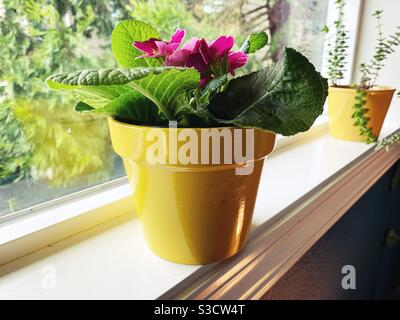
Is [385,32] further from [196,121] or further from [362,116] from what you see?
[196,121]

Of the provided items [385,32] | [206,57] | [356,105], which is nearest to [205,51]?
[206,57]

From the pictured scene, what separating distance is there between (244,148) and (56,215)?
299mm

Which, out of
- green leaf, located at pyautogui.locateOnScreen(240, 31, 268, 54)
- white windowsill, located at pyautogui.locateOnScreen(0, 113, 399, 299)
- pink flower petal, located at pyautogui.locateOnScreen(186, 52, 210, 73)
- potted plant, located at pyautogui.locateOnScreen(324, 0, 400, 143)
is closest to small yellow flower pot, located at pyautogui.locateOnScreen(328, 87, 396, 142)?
potted plant, located at pyautogui.locateOnScreen(324, 0, 400, 143)

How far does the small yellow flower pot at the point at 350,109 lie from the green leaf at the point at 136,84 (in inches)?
29.9

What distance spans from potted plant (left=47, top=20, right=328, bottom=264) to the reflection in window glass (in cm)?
15

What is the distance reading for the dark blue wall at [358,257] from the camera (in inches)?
28.0

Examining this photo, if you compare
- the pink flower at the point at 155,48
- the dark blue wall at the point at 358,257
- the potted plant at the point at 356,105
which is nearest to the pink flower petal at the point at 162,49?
the pink flower at the point at 155,48

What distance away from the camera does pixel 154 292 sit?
39cm

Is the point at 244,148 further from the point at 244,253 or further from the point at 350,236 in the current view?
the point at 350,236

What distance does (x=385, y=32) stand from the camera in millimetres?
1206

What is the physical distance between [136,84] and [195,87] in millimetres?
57

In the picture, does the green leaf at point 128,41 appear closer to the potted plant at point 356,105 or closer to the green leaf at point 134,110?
the green leaf at point 134,110

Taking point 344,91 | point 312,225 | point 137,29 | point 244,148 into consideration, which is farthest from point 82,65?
point 344,91

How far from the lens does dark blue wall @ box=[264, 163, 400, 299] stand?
28.0 inches
